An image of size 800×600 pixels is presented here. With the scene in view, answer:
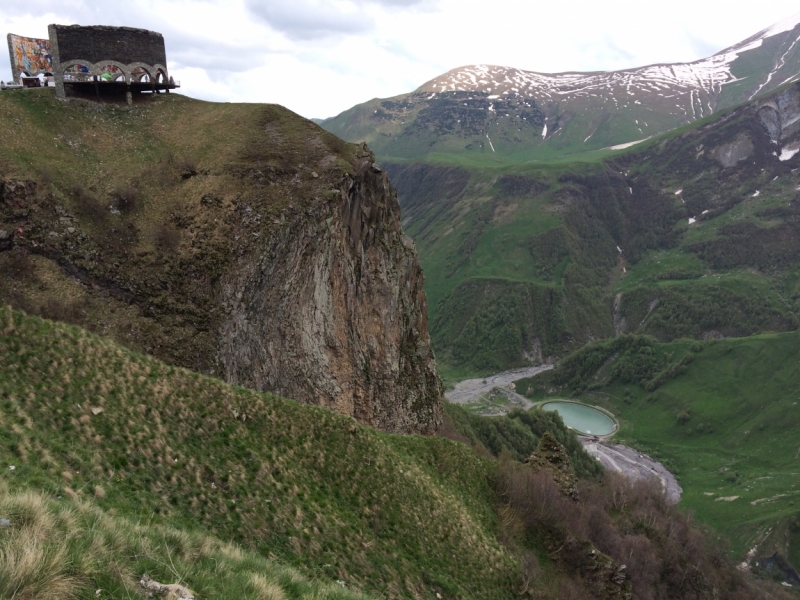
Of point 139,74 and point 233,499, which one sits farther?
point 139,74

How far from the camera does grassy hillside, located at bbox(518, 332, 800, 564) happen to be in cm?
12150

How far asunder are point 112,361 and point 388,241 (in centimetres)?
3951

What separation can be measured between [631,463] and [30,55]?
163 m

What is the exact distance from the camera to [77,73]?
179 ft

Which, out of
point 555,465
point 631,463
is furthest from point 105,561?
point 631,463

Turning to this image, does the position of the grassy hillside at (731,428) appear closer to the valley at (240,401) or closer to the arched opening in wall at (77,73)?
the valley at (240,401)

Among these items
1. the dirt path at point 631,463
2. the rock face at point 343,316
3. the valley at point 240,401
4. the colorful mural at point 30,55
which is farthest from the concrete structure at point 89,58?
the dirt path at point 631,463

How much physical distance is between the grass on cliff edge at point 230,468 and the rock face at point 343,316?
15.1 m

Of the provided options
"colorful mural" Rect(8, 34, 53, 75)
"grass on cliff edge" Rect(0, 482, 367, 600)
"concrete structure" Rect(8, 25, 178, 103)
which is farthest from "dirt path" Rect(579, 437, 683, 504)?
"grass on cliff edge" Rect(0, 482, 367, 600)

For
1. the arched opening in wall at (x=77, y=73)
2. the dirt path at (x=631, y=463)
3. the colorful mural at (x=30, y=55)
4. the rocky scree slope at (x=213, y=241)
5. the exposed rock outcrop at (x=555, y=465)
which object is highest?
the colorful mural at (x=30, y=55)

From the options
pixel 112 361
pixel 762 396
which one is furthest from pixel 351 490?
pixel 762 396

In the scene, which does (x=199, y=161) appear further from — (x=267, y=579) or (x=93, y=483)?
(x=267, y=579)

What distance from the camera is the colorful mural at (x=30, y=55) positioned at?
176ft

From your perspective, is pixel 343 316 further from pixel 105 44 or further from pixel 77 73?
pixel 105 44
